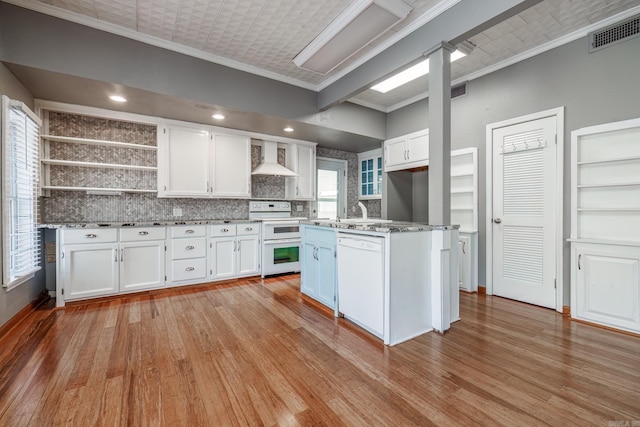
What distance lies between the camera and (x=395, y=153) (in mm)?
4539

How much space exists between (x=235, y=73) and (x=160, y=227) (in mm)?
2142

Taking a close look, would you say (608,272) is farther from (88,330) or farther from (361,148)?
(88,330)

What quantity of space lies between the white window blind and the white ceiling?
1028 mm

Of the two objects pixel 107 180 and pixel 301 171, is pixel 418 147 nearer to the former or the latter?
pixel 301 171

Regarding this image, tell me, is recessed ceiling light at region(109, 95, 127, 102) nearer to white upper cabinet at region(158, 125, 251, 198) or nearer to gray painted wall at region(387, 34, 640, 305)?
white upper cabinet at region(158, 125, 251, 198)

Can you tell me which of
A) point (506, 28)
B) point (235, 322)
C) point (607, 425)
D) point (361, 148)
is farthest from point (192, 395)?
point (361, 148)

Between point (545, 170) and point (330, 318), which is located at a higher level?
point (545, 170)

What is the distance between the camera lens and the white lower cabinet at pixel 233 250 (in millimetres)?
3854

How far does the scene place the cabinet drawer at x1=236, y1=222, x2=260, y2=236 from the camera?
4.04 metres

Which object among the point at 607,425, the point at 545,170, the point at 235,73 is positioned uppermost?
the point at 235,73

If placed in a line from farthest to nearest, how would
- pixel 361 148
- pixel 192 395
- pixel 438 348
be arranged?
pixel 361 148, pixel 438 348, pixel 192 395

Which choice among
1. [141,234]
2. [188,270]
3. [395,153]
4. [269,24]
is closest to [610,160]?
[395,153]

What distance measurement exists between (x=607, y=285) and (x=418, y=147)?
2.58m

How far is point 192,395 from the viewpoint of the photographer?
5.14 ft
